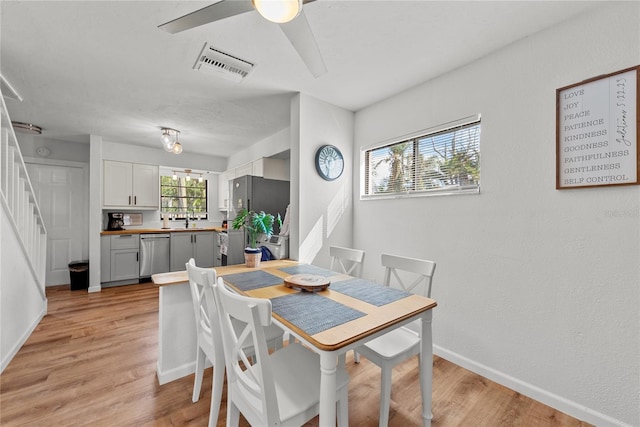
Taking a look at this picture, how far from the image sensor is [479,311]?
1974 millimetres

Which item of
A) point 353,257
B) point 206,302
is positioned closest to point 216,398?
point 206,302

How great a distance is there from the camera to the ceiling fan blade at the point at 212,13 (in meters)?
1.13

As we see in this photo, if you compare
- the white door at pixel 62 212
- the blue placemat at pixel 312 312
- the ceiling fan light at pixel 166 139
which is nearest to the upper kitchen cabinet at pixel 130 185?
the white door at pixel 62 212

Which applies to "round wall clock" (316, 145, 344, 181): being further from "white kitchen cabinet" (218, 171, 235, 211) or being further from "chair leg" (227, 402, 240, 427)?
"white kitchen cabinet" (218, 171, 235, 211)

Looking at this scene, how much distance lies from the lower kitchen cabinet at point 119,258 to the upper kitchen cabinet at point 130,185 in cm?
58

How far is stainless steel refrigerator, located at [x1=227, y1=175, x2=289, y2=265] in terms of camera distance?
10.4 ft

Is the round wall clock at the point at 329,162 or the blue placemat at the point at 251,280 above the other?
the round wall clock at the point at 329,162

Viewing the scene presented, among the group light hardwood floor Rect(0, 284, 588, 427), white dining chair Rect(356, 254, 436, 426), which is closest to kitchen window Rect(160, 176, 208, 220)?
light hardwood floor Rect(0, 284, 588, 427)

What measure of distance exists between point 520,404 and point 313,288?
1.56 metres

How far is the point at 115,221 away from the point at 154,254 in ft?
2.78

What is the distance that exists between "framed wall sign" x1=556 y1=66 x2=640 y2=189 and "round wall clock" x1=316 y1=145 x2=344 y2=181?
1.81 metres

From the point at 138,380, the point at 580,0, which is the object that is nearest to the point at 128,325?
the point at 138,380

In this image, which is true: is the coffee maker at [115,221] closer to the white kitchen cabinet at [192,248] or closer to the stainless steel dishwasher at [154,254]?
the stainless steel dishwasher at [154,254]

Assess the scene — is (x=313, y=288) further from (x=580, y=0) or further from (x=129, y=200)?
(x=129, y=200)
